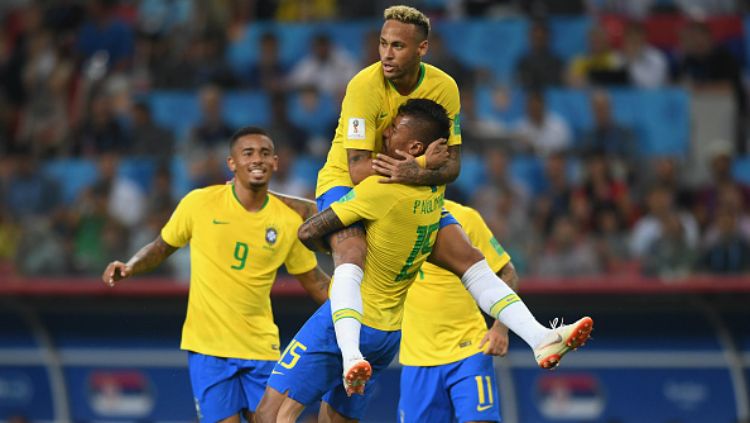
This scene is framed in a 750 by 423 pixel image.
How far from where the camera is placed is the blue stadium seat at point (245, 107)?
642 inches

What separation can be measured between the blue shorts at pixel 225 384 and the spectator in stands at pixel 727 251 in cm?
512

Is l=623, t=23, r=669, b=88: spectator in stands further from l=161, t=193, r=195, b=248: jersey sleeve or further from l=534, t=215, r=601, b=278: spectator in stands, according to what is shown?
l=161, t=193, r=195, b=248: jersey sleeve

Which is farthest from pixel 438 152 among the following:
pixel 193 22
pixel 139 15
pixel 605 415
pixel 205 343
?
pixel 139 15

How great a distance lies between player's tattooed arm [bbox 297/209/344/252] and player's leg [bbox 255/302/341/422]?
426 millimetres

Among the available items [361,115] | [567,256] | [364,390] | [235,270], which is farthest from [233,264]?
[567,256]

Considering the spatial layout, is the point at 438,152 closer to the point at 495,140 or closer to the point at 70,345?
the point at 495,140

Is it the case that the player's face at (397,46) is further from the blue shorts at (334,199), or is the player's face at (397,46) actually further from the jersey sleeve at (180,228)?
the jersey sleeve at (180,228)

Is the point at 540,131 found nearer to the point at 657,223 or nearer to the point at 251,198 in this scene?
the point at 657,223

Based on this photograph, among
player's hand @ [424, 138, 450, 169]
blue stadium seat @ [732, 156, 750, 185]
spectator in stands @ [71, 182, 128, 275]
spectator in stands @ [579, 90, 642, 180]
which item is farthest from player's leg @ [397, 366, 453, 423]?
blue stadium seat @ [732, 156, 750, 185]

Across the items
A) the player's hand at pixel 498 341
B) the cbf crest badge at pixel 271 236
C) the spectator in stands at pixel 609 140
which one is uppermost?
the spectator in stands at pixel 609 140

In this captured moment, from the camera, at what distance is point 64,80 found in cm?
1820

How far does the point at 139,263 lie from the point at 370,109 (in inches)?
83.1

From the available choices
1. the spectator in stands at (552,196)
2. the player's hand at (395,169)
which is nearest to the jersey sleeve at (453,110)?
the player's hand at (395,169)

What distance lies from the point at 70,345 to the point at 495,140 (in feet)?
16.6
